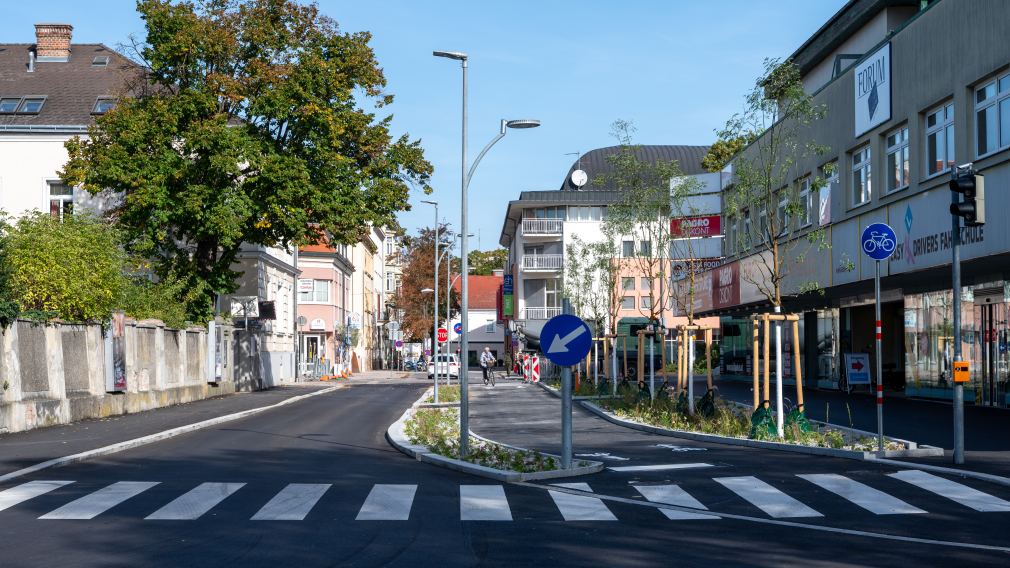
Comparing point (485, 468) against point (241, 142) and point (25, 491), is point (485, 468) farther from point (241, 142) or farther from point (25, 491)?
point (241, 142)

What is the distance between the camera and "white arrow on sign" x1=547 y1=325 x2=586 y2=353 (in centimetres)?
1479

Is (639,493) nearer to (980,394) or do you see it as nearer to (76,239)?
(980,394)

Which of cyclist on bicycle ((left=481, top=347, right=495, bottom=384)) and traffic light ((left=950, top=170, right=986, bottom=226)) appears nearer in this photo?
traffic light ((left=950, top=170, right=986, bottom=226))

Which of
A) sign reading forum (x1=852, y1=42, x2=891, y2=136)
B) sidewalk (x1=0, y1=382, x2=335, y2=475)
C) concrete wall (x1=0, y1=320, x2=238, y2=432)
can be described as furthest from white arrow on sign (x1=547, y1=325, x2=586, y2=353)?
sign reading forum (x1=852, y1=42, x2=891, y2=136)

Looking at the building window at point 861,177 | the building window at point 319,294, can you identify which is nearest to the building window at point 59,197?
the building window at point 319,294

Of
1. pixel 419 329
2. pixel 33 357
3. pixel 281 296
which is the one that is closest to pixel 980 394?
pixel 33 357

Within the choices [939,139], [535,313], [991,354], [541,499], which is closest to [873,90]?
[939,139]

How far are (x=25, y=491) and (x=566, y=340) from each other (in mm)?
6747

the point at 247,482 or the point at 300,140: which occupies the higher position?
the point at 300,140

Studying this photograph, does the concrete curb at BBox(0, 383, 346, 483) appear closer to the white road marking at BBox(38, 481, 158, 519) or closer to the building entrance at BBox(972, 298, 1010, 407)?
the white road marking at BBox(38, 481, 158, 519)

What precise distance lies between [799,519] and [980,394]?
719 inches

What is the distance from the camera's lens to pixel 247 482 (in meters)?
13.7

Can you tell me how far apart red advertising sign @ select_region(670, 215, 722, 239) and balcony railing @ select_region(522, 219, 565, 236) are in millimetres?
51040

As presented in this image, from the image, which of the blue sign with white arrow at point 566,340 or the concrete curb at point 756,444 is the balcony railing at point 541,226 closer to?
the concrete curb at point 756,444
